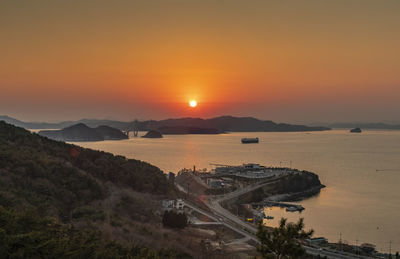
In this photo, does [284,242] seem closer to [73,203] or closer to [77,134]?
[73,203]

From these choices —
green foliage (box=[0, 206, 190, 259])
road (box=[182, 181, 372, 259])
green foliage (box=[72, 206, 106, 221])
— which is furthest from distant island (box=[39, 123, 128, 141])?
green foliage (box=[0, 206, 190, 259])

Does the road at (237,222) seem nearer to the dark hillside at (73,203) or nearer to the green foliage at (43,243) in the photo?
the dark hillside at (73,203)

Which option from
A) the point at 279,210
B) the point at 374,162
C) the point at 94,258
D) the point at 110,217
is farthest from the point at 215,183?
the point at 374,162

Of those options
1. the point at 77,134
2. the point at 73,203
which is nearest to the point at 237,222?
the point at 73,203

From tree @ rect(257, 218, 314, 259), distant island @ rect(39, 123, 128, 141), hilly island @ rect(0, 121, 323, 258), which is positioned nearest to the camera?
tree @ rect(257, 218, 314, 259)

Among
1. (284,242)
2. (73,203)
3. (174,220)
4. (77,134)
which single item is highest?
(284,242)

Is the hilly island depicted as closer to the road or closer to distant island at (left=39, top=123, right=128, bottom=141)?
the road

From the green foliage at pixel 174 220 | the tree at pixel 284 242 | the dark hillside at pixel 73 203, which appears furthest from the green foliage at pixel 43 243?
the green foliage at pixel 174 220

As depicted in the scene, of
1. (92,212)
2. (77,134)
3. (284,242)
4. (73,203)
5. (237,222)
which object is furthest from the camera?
(77,134)

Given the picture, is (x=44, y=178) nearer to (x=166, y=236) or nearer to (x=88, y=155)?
(x=166, y=236)
